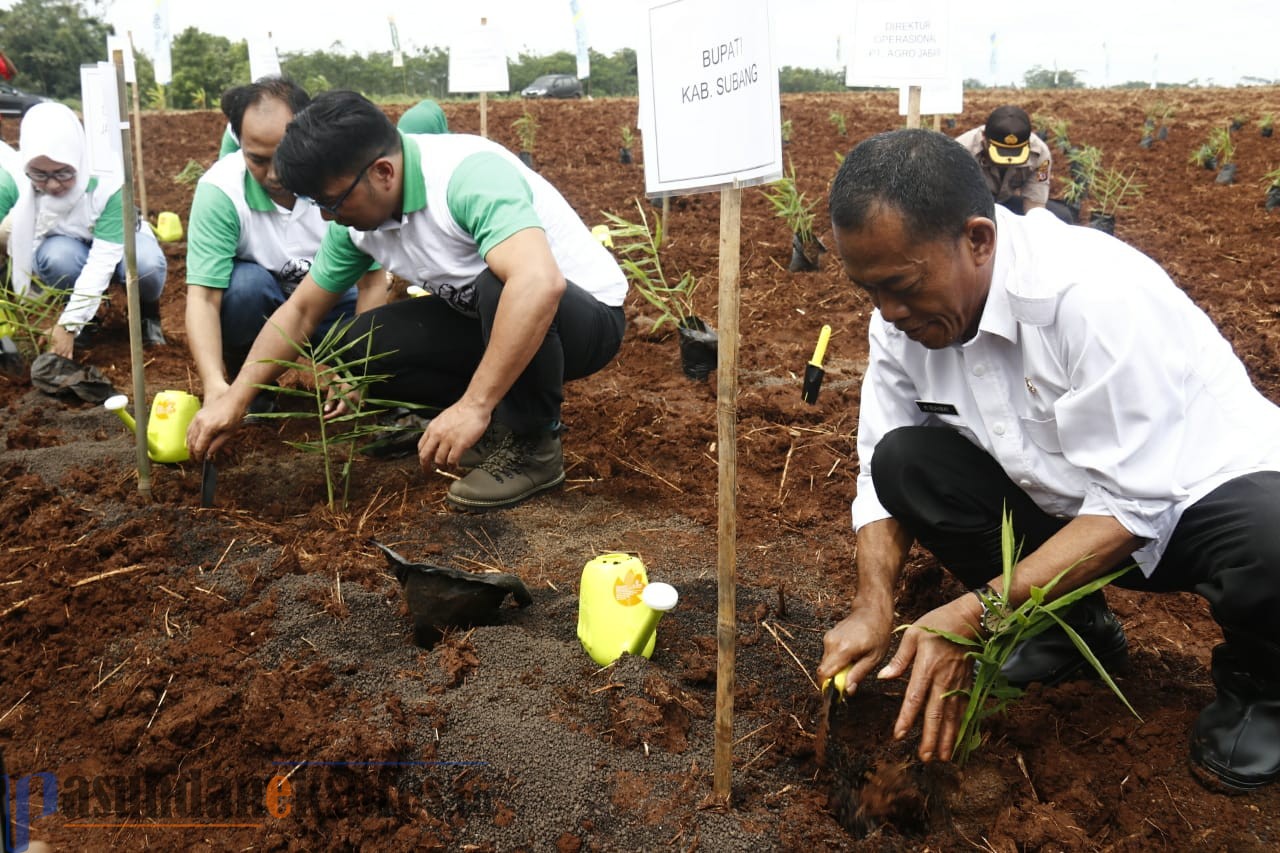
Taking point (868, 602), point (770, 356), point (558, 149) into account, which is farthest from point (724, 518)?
point (558, 149)

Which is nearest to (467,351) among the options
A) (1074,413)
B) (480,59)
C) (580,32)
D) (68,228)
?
(1074,413)

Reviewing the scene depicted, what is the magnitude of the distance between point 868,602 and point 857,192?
70cm

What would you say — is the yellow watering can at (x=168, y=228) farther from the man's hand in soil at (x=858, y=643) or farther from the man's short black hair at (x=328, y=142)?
the man's hand in soil at (x=858, y=643)

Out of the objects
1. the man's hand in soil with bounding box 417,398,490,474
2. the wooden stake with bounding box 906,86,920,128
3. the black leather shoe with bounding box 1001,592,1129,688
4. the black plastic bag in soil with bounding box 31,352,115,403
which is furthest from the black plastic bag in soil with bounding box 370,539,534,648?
the wooden stake with bounding box 906,86,920,128

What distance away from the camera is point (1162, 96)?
16.8 metres

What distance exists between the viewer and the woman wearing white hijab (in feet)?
12.8

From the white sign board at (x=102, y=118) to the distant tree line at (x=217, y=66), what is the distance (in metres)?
16.5

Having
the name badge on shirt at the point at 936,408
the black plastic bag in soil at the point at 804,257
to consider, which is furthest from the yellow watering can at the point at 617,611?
the black plastic bag in soil at the point at 804,257

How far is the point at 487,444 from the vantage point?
9.29 ft

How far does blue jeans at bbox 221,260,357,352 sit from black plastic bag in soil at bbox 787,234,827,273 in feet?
9.76

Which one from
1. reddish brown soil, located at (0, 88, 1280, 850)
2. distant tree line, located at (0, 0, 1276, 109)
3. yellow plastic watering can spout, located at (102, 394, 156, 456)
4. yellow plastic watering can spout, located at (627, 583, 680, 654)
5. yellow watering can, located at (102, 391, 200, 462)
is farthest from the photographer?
distant tree line, located at (0, 0, 1276, 109)

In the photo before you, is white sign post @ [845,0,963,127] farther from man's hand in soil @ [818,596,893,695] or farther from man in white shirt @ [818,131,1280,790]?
man's hand in soil @ [818,596,893,695]

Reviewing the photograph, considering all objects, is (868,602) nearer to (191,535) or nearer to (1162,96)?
(191,535)

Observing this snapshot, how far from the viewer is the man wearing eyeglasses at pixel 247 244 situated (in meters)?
2.83
